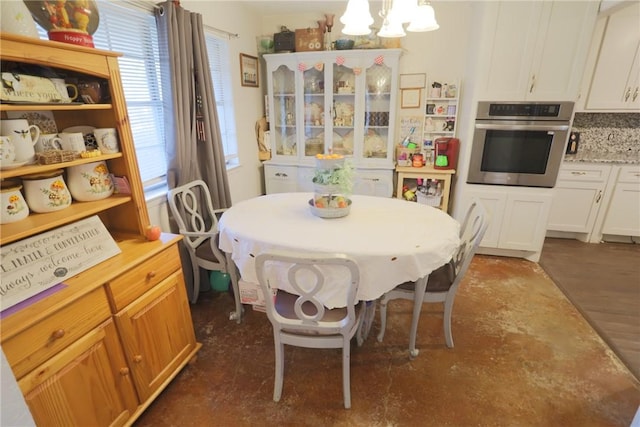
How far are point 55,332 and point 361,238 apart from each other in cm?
128

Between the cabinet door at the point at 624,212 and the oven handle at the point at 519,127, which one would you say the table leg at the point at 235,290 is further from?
the cabinet door at the point at 624,212

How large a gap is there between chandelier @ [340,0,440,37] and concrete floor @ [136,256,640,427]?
70.0 inches

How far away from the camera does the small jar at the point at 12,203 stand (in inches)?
45.8

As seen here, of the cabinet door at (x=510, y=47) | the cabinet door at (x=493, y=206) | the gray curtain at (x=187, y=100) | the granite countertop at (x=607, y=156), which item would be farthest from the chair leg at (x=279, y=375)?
the granite countertop at (x=607, y=156)

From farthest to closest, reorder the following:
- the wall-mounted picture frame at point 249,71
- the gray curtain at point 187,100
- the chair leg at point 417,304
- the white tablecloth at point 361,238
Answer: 1. the wall-mounted picture frame at point 249,71
2. the gray curtain at point 187,100
3. the chair leg at point 417,304
4. the white tablecloth at point 361,238

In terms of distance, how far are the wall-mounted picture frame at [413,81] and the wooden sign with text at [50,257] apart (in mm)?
3006

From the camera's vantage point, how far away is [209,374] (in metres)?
1.79

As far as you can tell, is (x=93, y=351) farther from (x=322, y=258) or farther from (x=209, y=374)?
(x=322, y=258)

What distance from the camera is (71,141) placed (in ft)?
4.37

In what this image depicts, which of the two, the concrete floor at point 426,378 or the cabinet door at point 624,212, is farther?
the cabinet door at point 624,212

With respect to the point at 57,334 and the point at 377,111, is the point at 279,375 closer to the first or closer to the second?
the point at 57,334

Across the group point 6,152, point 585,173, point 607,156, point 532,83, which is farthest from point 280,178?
point 607,156

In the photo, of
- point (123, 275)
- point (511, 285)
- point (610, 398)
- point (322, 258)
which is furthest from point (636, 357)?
point (123, 275)

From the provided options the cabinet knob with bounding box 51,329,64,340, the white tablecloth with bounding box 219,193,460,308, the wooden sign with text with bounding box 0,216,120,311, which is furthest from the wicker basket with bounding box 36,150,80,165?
the white tablecloth with bounding box 219,193,460,308
